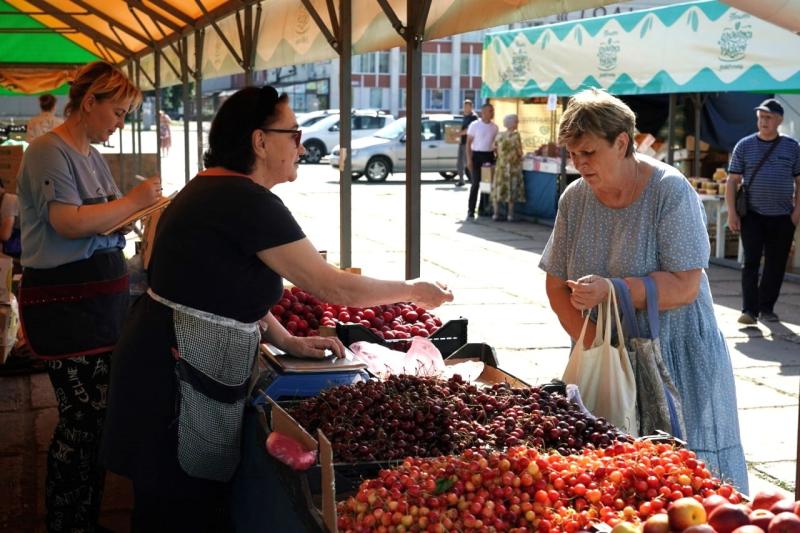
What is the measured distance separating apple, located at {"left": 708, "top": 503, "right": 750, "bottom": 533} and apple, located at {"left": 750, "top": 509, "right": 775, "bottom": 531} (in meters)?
0.01

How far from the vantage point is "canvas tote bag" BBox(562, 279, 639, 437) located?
292cm

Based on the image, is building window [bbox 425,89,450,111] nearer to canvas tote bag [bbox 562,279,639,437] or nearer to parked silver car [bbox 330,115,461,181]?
parked silver car [bbox 330,115,461,181]

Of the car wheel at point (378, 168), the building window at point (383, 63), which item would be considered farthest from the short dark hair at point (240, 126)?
the building window at point (383, 63)

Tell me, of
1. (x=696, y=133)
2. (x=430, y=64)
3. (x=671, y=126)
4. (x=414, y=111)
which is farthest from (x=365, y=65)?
(x=414, y=111)

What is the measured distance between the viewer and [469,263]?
1166 centimetres

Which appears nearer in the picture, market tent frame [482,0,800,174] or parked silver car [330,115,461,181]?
market tent frame [482,0,800,174]

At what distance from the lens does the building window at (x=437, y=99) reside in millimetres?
59688

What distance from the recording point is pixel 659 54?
1035cm

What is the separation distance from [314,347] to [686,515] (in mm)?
1791

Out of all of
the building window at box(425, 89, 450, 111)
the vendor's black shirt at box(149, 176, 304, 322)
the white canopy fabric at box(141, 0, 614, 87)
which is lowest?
the vendor's black shirt at box(149, 176, 304, 322)

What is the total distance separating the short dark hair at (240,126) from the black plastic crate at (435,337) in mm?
1207

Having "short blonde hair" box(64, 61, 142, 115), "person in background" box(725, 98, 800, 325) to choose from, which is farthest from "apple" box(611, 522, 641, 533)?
"person in background" box(725, 98, 800, 325)

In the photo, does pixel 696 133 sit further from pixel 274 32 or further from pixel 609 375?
pixel 609 375

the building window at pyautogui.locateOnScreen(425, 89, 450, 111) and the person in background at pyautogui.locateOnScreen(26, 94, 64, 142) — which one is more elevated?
the building window at pyautogui.locateOnScreen(425, 89, 450, 111)
